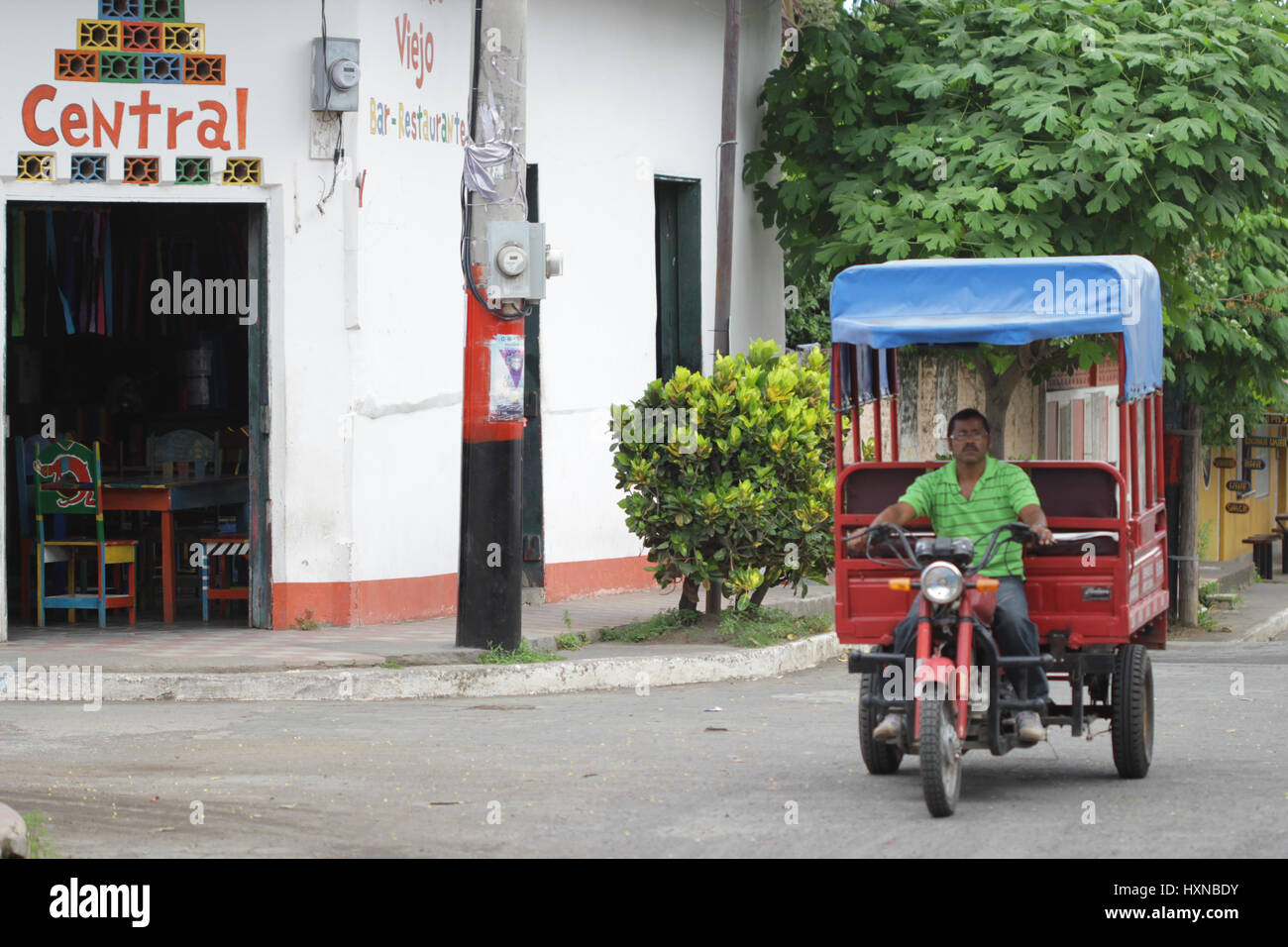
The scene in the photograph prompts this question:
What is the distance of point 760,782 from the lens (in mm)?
8000

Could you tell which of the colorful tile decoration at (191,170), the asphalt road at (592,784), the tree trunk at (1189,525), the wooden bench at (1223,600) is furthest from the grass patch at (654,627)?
the wooden bench at (1223,600)

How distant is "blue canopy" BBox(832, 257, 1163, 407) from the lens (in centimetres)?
784

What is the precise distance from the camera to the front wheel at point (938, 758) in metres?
6.93

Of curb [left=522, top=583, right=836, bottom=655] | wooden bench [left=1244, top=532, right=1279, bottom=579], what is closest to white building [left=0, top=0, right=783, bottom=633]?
curb [left=522, top=583, right=836, bottom=655]

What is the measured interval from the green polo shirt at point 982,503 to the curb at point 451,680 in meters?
4.27

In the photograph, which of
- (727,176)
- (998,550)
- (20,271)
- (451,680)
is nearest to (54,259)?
(20,271)

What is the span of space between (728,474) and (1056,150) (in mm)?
5687

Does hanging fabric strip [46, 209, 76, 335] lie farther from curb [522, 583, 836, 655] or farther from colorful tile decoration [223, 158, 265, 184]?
curb [522, 583, 836, 655]

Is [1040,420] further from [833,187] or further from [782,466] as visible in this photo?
[782,466]

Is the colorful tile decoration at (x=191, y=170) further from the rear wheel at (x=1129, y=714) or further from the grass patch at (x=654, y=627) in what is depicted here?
the rear wheel at (x=1129, y=714)

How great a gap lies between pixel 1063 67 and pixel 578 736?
31.8ft

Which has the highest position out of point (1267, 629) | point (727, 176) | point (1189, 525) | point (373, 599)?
point (727, 176)

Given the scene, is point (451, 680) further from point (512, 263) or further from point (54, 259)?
point (54, 259)

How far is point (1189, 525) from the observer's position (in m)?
18.3
